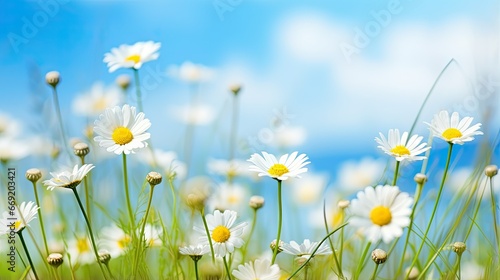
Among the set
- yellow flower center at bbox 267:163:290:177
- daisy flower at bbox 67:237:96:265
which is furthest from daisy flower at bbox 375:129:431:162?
daisy flower at bbox 67:237:96:265

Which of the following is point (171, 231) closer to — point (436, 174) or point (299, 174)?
point (299, 174)

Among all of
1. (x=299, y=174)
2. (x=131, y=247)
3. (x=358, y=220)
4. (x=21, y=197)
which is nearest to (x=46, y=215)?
A: (x=21, y=197)

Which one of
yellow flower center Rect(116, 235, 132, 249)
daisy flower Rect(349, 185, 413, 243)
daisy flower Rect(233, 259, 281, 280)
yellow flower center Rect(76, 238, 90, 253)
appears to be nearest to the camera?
daisy flower Rect(349, 185, 413, 243)

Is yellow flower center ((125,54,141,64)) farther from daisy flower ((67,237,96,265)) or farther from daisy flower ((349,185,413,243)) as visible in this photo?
daisy flower ((349,185,413,243))

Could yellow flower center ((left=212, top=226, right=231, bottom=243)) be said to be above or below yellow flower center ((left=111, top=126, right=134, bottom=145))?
below

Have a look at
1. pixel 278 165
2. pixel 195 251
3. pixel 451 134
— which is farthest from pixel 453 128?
pixel 195 251

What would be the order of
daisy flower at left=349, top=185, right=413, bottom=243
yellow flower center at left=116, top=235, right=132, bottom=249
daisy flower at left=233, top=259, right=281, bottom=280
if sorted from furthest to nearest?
yellow flower center at left=116, top=235, right=132, bottom=249
daisy flower at left=233, top=259, right=281, bottom=280
daisy flower at left=349, top=185, right=413, bottom=243
